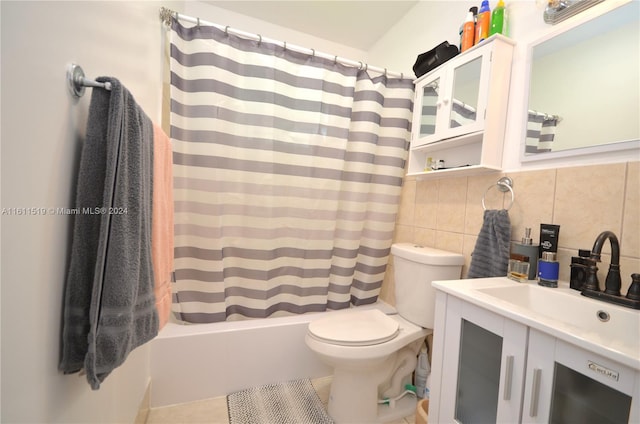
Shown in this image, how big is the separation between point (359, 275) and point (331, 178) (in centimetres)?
69

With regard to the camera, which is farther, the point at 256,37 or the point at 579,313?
the point at 256,37

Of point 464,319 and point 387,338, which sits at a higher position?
point 464,319

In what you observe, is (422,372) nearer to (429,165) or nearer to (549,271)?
(549,271)

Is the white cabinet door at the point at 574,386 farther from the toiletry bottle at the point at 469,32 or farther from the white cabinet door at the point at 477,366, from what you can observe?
the toiletry bottle at the point at 469,32

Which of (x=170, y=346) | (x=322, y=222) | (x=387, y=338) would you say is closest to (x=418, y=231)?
(x=322, y=222)

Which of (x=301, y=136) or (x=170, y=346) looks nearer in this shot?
(x=170, y=346)

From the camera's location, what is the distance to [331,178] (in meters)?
1.67

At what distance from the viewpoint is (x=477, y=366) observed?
33.2 inches

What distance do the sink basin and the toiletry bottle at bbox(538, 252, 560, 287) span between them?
1.2 inches

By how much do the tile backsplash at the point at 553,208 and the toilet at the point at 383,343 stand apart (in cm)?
18

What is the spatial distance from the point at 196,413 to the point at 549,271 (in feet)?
5.46

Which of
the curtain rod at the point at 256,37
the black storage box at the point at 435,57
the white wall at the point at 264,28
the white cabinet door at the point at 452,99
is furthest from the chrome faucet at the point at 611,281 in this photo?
the white wall at the point at 264,28

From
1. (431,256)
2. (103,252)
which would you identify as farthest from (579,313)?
(103,252)

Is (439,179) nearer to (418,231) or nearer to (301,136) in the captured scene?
(418,231)
